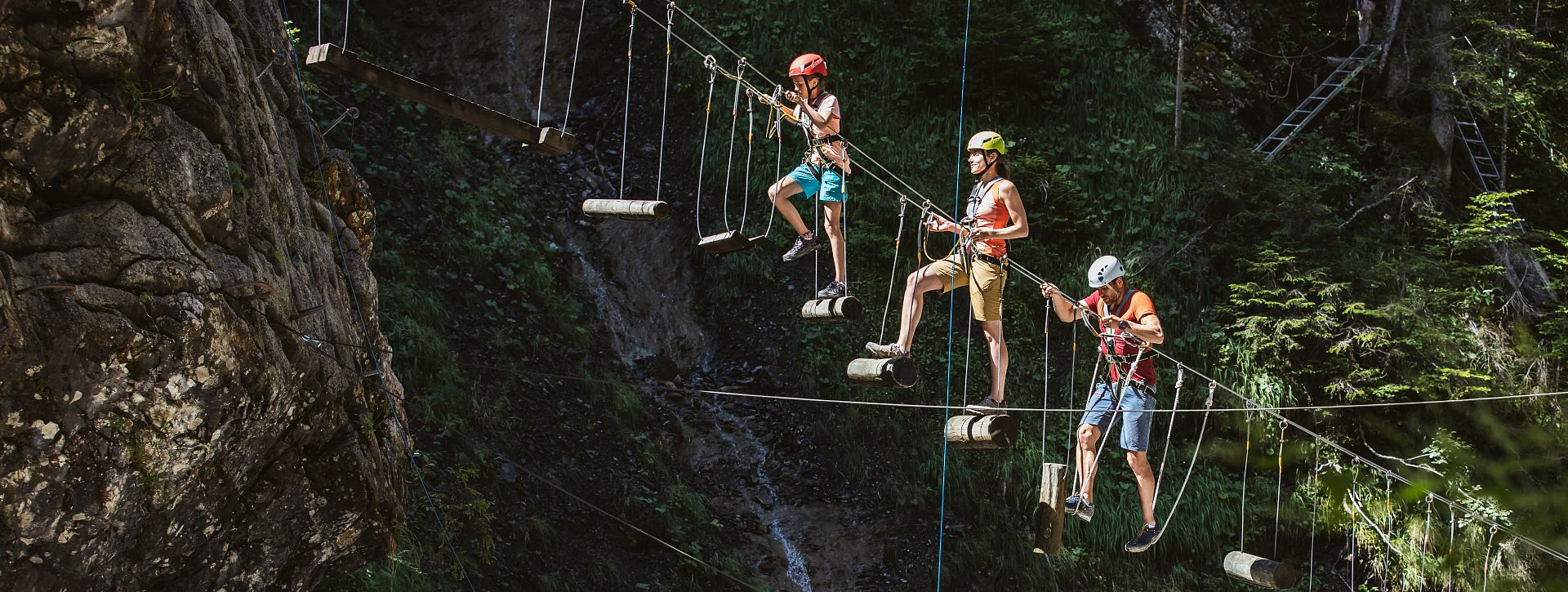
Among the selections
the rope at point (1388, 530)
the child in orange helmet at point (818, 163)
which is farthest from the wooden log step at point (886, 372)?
the rope at point (1388, 530)

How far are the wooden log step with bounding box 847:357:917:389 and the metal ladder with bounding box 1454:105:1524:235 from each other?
990 cm

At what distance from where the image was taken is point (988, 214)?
307 inches

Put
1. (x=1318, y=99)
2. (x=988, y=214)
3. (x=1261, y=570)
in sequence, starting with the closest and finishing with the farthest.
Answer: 1. (x=988, y=214)
2. (x=1261, y=570)
3. (x=1318, y=99)

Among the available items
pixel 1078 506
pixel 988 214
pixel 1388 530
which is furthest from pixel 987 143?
pixel 1388 530

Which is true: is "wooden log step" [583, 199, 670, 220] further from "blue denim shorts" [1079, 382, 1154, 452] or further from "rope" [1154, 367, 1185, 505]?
"rope" [1154, 367, 1185, 505]

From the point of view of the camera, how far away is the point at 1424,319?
13.1 m

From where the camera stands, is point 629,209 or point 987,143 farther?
point 629,209

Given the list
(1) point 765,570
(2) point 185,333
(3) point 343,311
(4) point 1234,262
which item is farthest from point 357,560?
(4) point 1234,262

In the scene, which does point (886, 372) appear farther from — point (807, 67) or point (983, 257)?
point (807, 67)

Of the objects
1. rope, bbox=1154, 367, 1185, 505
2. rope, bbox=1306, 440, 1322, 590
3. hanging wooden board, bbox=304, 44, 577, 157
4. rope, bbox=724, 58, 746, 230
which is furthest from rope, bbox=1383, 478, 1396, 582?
hanging wooden board, bbox=304, 44, 577, 157

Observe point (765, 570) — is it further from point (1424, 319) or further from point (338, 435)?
point (1424, 319)

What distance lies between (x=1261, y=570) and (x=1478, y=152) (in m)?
9.37

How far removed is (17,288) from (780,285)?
1004 cm

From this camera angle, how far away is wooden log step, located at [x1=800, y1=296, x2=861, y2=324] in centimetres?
826
